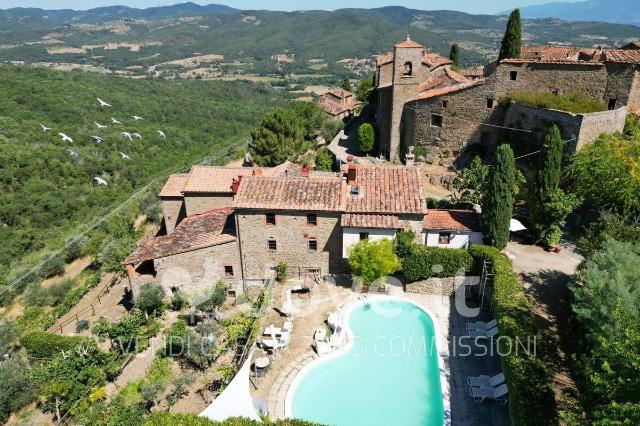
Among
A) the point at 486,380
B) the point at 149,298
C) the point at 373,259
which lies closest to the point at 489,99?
the point at 373,259

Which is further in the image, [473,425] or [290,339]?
[290,339]

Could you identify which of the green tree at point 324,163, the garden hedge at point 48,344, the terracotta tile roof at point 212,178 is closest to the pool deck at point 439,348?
the terracotta tile roof at point 212,178

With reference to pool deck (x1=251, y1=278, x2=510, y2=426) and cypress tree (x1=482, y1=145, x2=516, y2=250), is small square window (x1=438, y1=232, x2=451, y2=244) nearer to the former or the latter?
cypress tree (x1=482, y1=145, x2=516, y2=250)

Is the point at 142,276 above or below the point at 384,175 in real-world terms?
below

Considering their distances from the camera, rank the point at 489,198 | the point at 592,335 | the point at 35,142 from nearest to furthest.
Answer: the point at 592,335 < the point at 489,198 < the point at 35,142

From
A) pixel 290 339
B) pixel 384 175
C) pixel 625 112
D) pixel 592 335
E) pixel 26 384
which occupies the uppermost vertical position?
pixel 625 112

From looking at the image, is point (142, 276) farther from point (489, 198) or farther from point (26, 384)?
→ point (489, 198)

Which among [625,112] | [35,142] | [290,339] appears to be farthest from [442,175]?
[35,142]

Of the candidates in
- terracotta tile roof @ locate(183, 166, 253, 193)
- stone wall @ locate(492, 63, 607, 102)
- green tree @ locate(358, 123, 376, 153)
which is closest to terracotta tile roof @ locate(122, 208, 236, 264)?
terracotta tile roof @ locate(183, 166, 253, 193)
